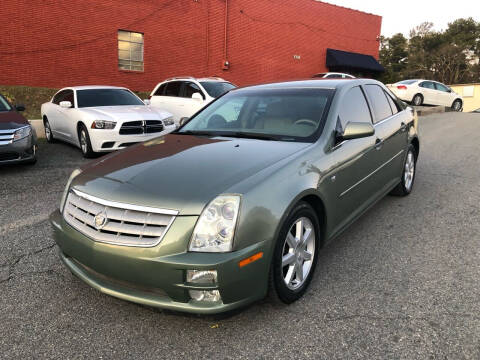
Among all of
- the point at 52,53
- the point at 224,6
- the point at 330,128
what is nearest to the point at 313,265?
the point at 330,128

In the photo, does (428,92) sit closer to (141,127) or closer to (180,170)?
(141,127)

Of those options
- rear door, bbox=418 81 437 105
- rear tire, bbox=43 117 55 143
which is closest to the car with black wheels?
rear tire, bbox=43 117 55 143

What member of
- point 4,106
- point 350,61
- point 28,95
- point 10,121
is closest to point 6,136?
point 10,121

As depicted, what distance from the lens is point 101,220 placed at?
2.47 m

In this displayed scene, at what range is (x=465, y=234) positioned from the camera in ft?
13.4

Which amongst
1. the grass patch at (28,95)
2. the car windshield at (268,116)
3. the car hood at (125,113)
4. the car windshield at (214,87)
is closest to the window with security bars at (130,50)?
the grass patch at (28,95)

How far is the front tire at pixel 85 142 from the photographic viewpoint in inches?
314

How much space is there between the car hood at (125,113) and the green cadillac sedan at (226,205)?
14.1ft

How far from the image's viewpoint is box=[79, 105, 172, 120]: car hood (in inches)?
308

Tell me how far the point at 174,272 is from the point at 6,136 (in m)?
5.62

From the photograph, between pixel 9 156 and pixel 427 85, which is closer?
pixel 9 156

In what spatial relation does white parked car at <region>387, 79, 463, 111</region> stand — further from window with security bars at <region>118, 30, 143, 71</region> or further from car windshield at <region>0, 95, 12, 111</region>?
car windshield at <region>0, 95, 12, 111</region>

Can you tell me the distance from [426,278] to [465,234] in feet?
4.08

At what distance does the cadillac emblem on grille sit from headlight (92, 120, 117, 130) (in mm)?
5585
